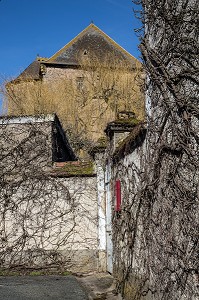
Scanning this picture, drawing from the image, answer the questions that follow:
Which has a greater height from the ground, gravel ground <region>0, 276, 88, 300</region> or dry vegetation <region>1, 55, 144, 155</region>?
dry vegetation <region>1, 55, 144, 155</region>

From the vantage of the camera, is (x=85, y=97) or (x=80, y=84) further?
(x=80, y=84)

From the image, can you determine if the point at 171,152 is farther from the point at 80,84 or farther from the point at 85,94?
the point at 80,84

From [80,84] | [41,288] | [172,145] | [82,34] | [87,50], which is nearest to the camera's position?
[172,145]

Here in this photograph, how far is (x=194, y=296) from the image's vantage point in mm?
3641

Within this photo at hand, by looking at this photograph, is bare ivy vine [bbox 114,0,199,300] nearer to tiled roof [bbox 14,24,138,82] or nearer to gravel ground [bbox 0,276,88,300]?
gravel ground [bbox 0,276,88,300]

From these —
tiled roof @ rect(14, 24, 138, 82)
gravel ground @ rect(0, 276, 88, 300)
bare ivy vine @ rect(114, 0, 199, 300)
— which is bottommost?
gravel ground @ rect(0, 276, 88, 300)

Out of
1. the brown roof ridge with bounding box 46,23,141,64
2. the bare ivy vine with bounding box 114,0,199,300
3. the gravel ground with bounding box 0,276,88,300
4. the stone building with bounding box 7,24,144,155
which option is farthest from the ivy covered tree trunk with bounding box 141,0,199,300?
the brown roof ridge with bounding box 46,23,141,64

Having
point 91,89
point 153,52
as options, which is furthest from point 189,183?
point 91,89

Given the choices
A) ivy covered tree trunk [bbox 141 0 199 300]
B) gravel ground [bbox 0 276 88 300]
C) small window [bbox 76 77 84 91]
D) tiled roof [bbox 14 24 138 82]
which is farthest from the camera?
tiled roof [bbox 14 24 138 82]

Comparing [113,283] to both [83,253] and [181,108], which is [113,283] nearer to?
[83,253]

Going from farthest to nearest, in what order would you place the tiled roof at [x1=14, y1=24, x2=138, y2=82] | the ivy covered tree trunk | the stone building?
the tiled roof at [x1=14, y1=24, x2=138, y2=82] → the stone building → the ivy covered tree trunk

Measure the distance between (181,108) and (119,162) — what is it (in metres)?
→ 3.72

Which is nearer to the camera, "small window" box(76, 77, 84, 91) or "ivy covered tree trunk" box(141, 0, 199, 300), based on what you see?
"ivy covered tree trunk" box(141, 0, 199, 300)

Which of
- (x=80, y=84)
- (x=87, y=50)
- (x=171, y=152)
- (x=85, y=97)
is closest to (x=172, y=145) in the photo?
(x=171, y=152)
